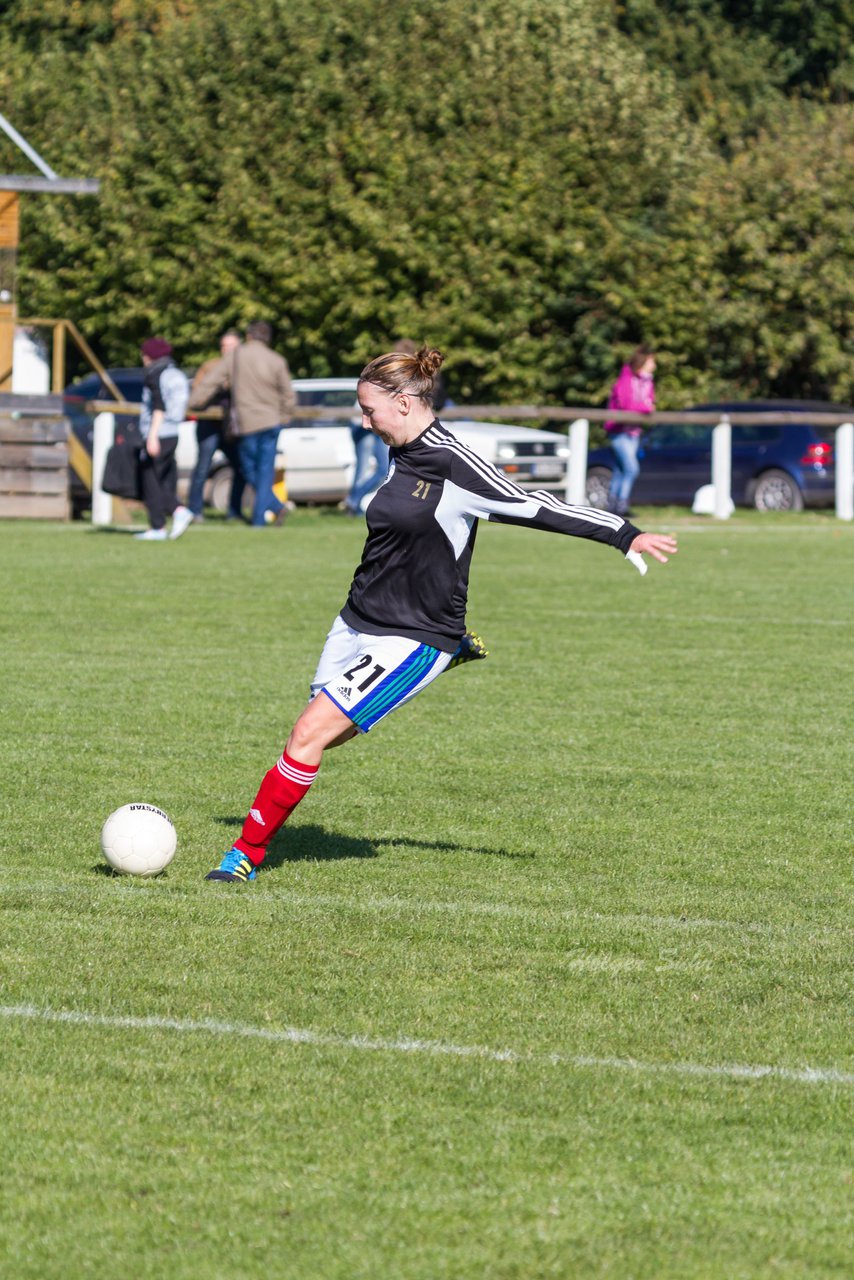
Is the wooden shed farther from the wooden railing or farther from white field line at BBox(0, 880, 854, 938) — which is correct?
white field line at BBox(0, 880, 854, 938)

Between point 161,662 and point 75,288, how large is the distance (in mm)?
30279

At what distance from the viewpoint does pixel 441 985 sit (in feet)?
17.7

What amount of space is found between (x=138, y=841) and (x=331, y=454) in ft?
72.5

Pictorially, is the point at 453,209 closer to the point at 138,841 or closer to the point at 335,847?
the point at 335,847

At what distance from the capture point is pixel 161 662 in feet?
39.4

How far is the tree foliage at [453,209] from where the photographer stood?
36844mm

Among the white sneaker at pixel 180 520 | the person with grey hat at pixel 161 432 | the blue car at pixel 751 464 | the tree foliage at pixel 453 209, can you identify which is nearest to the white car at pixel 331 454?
the blue car at pixel 751 464

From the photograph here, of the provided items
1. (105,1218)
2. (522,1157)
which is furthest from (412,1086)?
(105,1218)

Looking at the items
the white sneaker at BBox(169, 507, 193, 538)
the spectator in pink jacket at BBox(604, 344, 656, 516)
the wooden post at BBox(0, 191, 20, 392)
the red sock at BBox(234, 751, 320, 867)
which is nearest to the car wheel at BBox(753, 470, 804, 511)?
the spectator in pink jacket at BBox(604, 344, 656, 516)

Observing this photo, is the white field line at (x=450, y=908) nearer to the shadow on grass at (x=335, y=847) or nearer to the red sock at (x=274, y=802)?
the red sock at (x=274, y=802)

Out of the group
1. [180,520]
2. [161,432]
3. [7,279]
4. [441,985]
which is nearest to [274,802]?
[441,985]

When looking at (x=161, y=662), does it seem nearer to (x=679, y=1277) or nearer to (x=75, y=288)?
(x=679, y=1277)

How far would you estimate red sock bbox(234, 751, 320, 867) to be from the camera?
6660 mm

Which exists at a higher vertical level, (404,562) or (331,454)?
(404,562)
